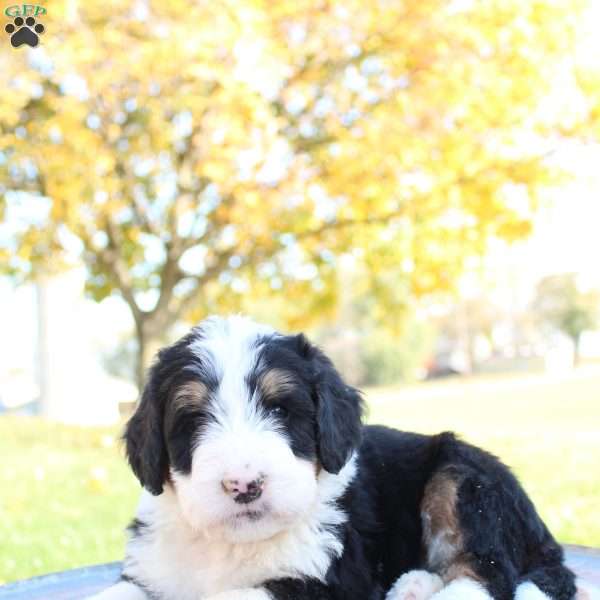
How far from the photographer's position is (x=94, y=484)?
25.5ft

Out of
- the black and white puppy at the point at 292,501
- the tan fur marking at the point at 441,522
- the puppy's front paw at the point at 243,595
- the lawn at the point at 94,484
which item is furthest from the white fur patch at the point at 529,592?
the lawn at the point at 94,484

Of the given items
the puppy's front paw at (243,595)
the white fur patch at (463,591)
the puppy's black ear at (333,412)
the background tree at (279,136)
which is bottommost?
the white fur patch at (463,591)

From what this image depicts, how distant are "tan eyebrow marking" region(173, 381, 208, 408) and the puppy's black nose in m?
0.34

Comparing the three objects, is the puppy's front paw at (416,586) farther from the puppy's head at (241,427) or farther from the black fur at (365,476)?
the puppy's head at (241,427)

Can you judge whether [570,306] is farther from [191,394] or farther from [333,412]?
[191,394]

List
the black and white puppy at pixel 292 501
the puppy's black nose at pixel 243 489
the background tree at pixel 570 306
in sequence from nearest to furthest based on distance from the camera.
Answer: the puppy's black nose at pixel 243 489, the black and white puppy at pixel 292 501, the background tree at pixel 570 306

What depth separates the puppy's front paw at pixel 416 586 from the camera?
9.09 ft

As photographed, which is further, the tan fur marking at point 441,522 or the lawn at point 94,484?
the lawn at point 94,484

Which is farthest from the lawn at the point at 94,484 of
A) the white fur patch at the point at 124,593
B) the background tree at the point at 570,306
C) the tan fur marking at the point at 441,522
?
the background tree at the point at 570,306

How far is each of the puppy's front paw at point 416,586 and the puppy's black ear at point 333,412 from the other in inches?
20.4

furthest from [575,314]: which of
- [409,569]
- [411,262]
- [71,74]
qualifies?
[409,569]

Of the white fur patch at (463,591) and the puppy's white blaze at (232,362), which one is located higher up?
the puppy's white blaze at (232,362)

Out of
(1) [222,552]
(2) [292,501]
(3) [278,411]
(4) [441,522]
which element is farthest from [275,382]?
(4) [441,522]

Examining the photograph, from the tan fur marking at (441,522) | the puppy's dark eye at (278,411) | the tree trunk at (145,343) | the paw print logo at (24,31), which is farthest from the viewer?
the tree trunk at (145,343)
